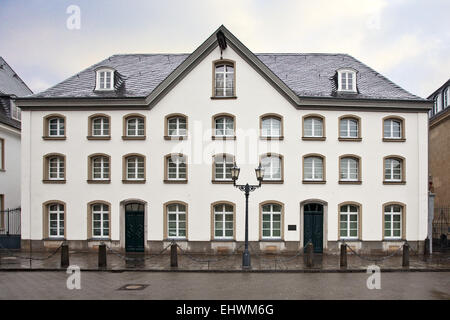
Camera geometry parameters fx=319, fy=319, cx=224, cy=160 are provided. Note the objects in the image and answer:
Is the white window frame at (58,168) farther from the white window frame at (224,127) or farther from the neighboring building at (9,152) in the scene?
the white window frame at (224,127)

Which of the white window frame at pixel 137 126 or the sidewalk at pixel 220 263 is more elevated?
the white window frame at pixel 137 126

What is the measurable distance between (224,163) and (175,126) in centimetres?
376

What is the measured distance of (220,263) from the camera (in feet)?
53.5

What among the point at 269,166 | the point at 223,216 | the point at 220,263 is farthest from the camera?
the point at 269,166

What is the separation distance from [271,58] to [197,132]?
887 centimetres

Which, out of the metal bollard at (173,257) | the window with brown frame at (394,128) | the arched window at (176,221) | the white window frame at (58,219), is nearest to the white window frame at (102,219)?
the white window frame at (58,219)

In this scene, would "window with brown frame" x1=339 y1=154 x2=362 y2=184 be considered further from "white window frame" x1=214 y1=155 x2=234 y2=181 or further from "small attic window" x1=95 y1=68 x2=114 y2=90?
"small attic window" x1=95 y1=68 x2=114 y2=90

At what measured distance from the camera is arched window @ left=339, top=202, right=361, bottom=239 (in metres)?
19.2

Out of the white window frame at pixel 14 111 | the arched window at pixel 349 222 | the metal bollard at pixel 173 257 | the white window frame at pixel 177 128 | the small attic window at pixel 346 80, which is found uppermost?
the small attic window at pixel 346 80

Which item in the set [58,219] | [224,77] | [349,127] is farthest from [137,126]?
[349,127]

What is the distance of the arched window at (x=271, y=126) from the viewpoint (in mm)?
19328

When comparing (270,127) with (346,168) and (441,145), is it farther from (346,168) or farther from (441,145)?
(441,145)

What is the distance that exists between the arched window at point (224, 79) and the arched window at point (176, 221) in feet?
23.7
